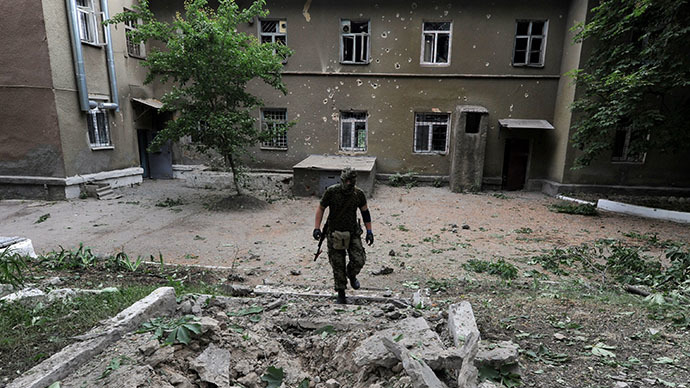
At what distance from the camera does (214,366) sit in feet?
9.41

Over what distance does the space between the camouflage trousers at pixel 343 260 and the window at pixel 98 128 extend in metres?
11.2

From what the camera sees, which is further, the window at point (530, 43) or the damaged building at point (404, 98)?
the window at point (530, 43)

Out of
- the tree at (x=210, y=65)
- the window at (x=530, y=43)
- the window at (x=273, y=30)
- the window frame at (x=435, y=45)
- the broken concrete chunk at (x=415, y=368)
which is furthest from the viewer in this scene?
the window at (x=273, y=30)

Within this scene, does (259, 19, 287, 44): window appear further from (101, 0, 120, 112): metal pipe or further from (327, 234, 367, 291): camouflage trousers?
(327, 234, 367, 291): camouflage trousers

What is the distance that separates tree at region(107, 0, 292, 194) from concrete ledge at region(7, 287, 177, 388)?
6830 mm

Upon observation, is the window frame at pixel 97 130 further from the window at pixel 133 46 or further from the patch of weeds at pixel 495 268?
the patch of weeds at pixel 495 268

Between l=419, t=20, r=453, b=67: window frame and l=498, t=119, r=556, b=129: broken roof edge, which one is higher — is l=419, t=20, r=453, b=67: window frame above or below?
above

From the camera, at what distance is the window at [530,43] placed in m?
12.9

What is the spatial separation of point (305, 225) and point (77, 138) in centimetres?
815

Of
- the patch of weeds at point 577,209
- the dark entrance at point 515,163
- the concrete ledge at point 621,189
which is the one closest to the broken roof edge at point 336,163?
the dark entrance at point 515,163

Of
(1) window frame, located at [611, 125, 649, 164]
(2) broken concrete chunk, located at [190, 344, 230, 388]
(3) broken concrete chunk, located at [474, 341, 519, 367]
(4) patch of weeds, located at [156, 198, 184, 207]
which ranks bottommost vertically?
(4) patch of weeds, located at [156, 198, 184, 207]

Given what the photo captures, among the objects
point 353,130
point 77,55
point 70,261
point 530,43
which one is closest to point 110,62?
point 77,55

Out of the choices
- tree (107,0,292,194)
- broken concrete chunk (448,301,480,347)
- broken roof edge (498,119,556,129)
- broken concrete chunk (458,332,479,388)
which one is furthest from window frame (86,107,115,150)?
broken roof edge (498,119,556,129)

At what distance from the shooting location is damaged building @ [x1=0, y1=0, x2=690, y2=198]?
12016 millimetres
